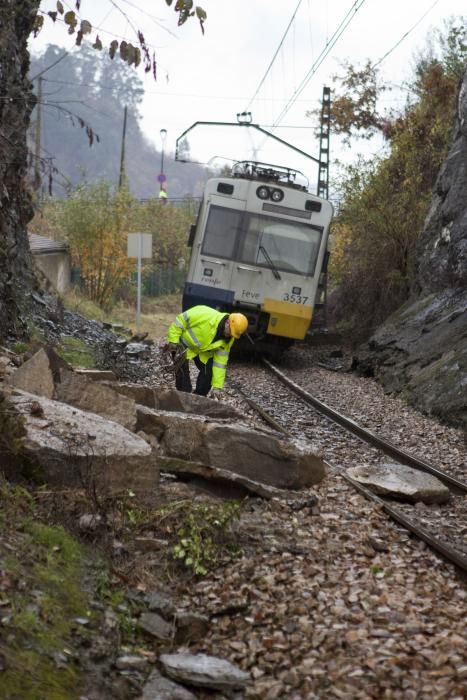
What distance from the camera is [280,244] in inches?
708

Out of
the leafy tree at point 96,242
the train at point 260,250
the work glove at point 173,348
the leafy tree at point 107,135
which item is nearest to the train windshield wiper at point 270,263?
the train at point 260,250

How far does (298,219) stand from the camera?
1792cm

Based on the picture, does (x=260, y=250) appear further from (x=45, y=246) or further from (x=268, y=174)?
(x=45, y=246)

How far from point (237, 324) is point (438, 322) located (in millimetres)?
8796

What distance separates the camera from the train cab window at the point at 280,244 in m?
17.8

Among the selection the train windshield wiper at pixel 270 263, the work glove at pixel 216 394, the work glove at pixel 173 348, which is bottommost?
the work glove at pixel 216 394

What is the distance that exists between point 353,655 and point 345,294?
853 inches

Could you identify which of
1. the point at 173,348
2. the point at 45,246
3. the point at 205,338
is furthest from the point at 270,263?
the point at 45,246

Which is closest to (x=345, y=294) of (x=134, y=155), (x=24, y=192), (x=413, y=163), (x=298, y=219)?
(x=413, y=163)

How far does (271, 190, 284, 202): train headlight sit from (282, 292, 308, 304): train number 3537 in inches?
75.3

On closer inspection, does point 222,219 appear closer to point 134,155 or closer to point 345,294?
point 345,294

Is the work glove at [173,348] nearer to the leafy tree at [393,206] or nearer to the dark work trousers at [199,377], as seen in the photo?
the dark work trousers at [199,377]

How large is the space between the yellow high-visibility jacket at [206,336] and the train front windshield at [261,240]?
8.07 meters

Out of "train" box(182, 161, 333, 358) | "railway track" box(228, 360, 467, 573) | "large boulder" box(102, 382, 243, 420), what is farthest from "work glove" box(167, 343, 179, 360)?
"train" box(182, 161, 333, 358)
